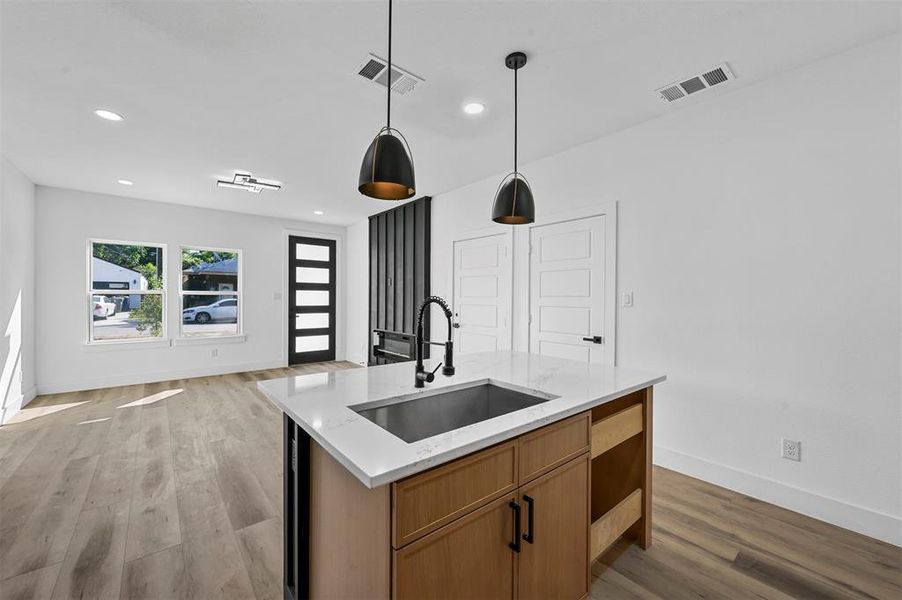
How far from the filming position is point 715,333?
2744 millimetres

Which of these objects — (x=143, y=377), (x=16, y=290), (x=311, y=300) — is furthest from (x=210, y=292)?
(x=16, y=290)

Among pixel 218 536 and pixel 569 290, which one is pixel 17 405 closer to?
pixel 218 536

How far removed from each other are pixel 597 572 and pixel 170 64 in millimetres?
3559

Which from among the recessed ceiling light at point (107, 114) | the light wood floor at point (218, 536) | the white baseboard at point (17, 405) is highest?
the recessed ceiling light at point (107, 114)

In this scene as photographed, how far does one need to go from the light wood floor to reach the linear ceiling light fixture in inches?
110

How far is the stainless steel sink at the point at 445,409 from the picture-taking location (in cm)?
159

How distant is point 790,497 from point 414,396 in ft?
8.08

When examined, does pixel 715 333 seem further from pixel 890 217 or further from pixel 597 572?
pixel 597 572

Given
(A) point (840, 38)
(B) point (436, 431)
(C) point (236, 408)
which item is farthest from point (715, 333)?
(C) point (236, 408)

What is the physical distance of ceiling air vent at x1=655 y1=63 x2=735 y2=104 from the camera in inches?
94.7

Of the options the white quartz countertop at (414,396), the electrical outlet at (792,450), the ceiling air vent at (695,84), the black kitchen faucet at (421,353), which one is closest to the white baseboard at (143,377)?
the white quartz countertop at (414,396)

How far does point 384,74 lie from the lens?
2.42 metres

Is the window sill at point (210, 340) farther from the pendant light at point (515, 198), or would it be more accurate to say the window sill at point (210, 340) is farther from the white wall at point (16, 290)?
the pendant light at point (515, 198)

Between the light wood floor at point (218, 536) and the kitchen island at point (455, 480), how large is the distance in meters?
0.28
